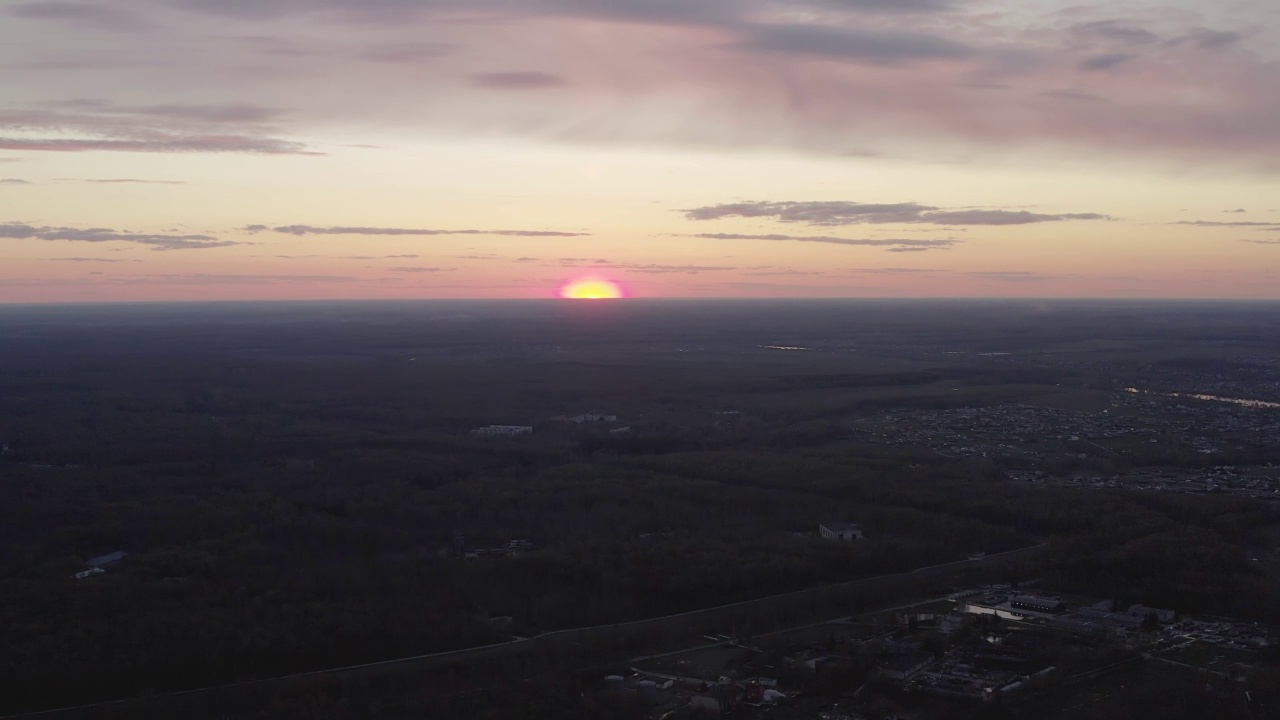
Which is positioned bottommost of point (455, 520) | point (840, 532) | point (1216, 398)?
point (455, 520)

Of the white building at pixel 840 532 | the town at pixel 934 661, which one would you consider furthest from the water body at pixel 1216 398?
the town at pixel 934 661

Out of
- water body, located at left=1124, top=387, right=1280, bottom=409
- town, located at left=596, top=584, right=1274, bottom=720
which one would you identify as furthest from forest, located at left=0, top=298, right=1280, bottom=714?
water body, located at left=1124, top=387, right=1280, bottom=409

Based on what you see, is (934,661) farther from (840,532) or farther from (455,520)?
(455,520)

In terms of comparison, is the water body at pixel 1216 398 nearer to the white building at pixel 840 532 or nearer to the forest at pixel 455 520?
the forest at pixel 455 520

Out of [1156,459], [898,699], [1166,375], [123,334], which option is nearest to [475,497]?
[898,699]

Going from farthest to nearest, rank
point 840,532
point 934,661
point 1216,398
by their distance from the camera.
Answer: point 1216,398 → point 840,532 → point 934,661

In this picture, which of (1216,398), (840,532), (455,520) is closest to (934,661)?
(840,532)

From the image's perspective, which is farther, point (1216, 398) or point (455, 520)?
point (1216, 398)

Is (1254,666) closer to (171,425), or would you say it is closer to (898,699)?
(898,699)
